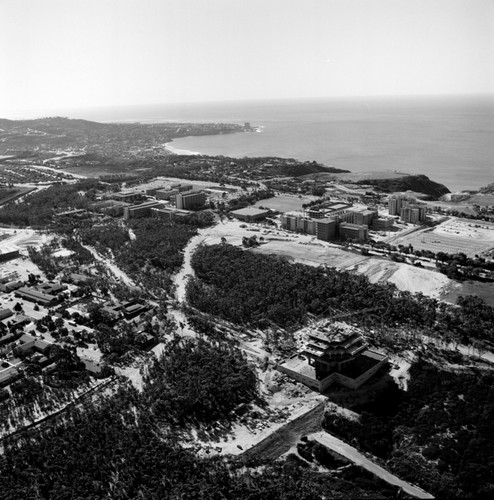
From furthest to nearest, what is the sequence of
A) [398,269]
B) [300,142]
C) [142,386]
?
[300,142], [398,269], [142,386]

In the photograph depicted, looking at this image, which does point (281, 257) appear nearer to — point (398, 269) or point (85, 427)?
point (398, 269)

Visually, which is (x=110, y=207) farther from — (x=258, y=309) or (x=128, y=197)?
(x=258, y=309)

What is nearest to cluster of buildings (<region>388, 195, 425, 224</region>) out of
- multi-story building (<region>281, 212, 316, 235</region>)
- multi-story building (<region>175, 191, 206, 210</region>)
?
multi-story building (<region>281, 212, 316, 235</region>)

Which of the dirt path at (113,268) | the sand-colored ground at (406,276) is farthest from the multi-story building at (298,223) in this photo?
the dirt path at (113,268)

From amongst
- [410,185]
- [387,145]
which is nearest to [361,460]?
[410,185]

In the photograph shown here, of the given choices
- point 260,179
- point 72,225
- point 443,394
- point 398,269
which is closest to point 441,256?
point 398,269

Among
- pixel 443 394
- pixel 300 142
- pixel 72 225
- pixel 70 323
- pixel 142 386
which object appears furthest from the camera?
pixel 300 142

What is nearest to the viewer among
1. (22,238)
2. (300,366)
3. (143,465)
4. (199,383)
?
(143,465)
